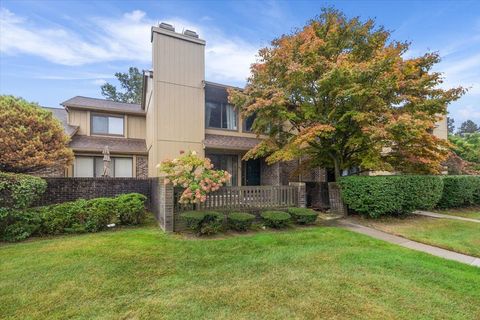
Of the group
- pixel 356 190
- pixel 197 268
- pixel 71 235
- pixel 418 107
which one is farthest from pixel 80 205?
pixel 418 107

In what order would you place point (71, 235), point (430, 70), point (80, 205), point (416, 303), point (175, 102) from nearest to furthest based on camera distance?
point (416, 303)
point (71, 235)
point (80, 205)
point (430, 70)
point (175, 102)

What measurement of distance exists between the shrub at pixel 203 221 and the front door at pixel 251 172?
7106 millimetres

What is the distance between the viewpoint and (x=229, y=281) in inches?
168

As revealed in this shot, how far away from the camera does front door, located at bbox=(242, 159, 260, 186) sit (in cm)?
1462

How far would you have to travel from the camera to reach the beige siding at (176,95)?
11508 mm

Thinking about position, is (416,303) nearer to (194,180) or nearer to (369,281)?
(369,281)

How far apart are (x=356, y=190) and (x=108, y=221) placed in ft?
29.8

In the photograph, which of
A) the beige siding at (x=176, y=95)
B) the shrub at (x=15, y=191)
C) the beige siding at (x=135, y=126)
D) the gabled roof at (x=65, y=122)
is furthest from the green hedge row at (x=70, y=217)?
the beige siding at (x=135, y=126)

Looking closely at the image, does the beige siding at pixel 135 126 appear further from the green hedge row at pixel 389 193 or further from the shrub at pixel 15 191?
the green hedge row at pixel 389 193

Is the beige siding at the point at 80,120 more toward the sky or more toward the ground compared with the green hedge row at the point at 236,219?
more toward the sky

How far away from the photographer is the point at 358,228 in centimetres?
848

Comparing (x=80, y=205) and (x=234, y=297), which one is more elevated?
(x=80, y=205)

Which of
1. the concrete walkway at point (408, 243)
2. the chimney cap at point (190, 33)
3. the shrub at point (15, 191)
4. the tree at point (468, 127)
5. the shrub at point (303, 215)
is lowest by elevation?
the concrete walkway at point (408, 243)

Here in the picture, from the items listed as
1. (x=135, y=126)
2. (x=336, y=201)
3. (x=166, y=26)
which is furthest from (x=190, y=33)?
(x=336, y=201)
